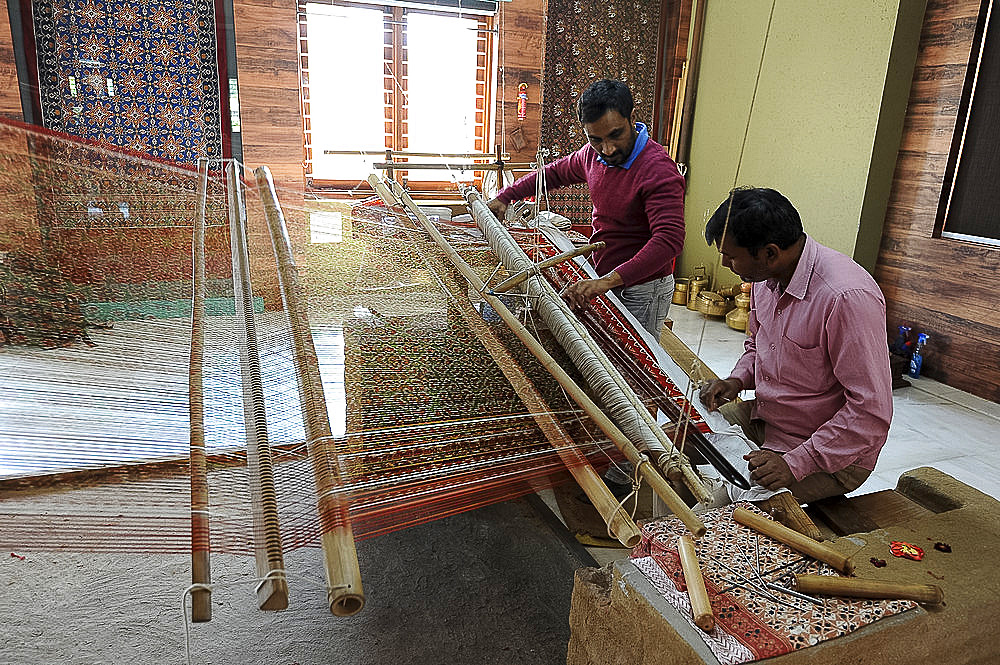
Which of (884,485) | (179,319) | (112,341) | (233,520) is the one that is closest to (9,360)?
(112,341)

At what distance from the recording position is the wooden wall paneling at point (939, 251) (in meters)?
3.68

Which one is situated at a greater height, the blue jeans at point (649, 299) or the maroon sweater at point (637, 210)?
the maroon sweater at point (637, 210)

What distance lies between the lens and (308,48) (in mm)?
4730

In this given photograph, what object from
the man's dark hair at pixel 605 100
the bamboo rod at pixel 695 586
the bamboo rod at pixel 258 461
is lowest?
the bamboo rod at pixel 695 586

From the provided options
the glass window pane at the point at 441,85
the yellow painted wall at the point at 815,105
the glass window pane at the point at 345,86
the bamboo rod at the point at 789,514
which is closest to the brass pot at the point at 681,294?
the yellow painted wall at the point at 815,105

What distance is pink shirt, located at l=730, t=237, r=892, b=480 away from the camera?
1.53 meters

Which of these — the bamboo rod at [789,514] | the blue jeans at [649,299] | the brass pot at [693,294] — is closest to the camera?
the bamboo rod at [789,514]

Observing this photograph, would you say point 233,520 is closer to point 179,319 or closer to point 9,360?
point 9,360

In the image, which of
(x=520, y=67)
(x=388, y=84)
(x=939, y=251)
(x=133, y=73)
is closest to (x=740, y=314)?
(x=939, y=251)

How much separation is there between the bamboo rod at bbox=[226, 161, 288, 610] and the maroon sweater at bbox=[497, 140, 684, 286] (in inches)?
40.3

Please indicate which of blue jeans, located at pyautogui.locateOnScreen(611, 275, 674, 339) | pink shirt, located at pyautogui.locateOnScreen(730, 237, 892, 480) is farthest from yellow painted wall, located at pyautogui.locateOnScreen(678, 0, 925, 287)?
pink shirt, located at pyautogui.locateOnScreen(730, 237, 892, 480)

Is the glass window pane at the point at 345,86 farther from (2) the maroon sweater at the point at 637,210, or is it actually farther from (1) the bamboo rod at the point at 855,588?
(1) the bamboo rod at the point at 855,588

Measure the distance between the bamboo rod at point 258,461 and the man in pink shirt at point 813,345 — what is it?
3.32 ft

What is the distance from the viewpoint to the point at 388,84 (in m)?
4.99
